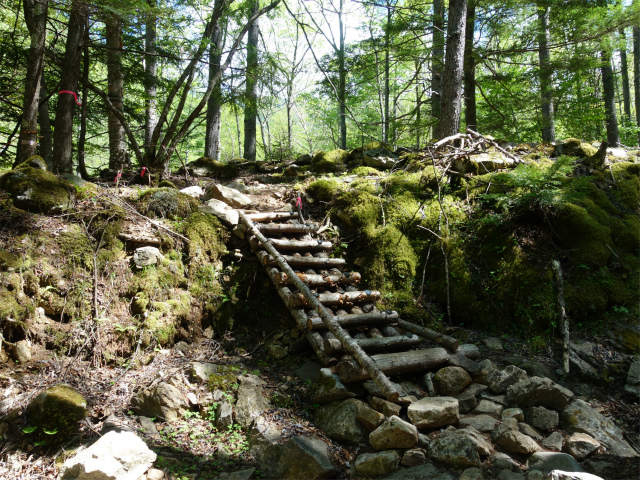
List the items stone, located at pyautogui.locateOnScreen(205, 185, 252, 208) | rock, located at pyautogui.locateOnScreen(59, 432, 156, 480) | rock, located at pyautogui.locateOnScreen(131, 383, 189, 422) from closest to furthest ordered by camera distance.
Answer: rock, located at pyautogui.locateOnScreen(59, 432, 156, 480) → rock, located at pyautogui.locateOnScreen(131, 383, 189, 422) → stone, located at pyautogui.locateOnScreen(205, 185, 252, 208)

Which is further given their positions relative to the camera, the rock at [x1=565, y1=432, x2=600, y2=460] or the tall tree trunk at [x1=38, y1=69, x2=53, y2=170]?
the tall tree trunk at [x1=38, y1=69, x2=53, y2=170]

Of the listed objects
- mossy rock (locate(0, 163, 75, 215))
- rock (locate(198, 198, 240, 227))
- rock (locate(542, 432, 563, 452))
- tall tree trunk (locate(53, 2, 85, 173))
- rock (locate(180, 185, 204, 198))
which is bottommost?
rock (locate(542, 432, 563, 452))

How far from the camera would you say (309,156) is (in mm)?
9367

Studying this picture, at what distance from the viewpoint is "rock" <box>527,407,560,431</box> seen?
3188 millimetres

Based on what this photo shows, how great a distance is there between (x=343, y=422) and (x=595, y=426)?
2.14 m

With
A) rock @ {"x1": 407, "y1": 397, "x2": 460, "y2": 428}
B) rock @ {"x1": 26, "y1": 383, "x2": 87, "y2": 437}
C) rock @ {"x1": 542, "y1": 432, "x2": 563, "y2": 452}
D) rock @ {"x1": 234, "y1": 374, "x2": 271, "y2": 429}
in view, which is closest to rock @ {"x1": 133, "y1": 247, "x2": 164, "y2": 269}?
rock @ {"x1": 26, "y1": 383, "x2": 87, "y2": 437}

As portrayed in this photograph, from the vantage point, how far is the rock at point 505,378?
3.64 meters

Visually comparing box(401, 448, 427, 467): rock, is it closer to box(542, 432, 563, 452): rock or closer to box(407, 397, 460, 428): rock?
box(407, 397, 460, 428): rock

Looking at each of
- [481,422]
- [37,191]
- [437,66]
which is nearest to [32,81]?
[37,191]

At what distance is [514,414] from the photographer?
10.8 ft

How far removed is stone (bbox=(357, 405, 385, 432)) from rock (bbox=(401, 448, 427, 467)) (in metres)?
0.34

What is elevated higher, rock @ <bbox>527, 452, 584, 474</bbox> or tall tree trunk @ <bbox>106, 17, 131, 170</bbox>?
tall tree trunk @ <bbox>106, 17, 131, 170</bbox>

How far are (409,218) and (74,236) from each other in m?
4.64

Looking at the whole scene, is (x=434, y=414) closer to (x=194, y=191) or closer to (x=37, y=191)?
(x=37, y=191)
